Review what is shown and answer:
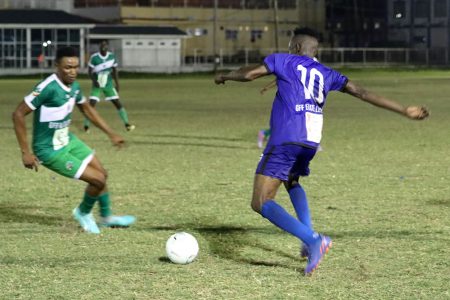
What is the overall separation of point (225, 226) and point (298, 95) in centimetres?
255

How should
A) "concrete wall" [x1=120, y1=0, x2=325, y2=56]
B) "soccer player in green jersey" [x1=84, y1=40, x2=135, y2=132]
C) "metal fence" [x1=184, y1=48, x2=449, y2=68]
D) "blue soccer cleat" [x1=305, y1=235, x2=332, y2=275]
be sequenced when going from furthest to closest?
"concrete wall" [x1=120, y1=0, x2=325, y2=56]
"metal fence" [x1=184, y1=48, x2=449, y2=68]
"soccer player in green jersey" [x1=84, y1=40, x2=135, y2=132]
"blue soccer cleat" [x1=305, y1=235, x2=332, y2=275]

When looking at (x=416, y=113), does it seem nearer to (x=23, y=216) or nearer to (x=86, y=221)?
(x=86, y=221)

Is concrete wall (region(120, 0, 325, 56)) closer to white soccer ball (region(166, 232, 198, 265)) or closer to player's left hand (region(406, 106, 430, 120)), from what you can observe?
white soccer ball (region(166, 232, 198, 265))

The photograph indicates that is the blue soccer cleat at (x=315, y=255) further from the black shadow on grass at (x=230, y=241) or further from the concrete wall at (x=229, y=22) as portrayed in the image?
the concrete wall at (x=229, y=22)

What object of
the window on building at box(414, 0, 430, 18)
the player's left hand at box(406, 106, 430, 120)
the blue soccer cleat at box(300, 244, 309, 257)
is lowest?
the blue soccer cleat at box(300, 244, 309, 257)

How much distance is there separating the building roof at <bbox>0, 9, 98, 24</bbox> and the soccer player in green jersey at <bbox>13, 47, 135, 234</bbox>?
2670 inches

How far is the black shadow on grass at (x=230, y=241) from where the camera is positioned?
7867 mm

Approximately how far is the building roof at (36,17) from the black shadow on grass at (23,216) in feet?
217

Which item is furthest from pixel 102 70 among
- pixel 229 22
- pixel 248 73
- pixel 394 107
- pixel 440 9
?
pixel 440 9

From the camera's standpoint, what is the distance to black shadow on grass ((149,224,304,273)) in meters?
7.87

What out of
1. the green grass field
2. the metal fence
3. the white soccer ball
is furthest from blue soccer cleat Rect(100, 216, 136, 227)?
the metal fence

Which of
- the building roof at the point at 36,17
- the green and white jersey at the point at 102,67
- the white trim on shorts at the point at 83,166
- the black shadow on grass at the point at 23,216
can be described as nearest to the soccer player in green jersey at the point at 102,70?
the green and white jersey at the point at 102,67

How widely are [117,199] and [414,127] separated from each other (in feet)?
42.4

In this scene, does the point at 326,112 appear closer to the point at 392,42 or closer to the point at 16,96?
the point at 16,96
